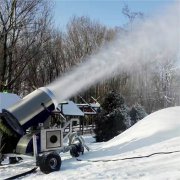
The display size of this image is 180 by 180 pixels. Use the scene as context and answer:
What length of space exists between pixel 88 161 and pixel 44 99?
1.77m

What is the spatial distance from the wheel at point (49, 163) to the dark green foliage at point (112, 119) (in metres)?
8.91

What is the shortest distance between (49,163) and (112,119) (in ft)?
30.6

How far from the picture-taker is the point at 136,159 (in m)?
8.59

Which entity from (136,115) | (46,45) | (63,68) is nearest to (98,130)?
(136,115)

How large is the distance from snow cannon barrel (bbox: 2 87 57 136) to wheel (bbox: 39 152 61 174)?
1.14m

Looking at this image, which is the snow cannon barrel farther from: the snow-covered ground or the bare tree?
the bare tree

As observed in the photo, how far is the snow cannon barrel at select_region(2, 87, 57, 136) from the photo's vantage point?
9320 mm

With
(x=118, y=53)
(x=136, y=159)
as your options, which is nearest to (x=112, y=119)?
(x=118, y=53)

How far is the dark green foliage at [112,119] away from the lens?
57.1 ft

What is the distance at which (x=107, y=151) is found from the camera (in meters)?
10.6

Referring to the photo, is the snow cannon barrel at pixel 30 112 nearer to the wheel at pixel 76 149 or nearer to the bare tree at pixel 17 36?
the wheel at pixel 76 149

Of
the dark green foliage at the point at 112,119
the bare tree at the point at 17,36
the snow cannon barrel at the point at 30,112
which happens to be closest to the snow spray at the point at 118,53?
the snow cannon barrel at the point at 30,112

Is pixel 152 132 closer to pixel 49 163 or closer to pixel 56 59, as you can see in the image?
pixel 49 163

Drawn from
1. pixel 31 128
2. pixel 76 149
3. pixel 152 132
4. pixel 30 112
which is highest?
pixel 30 112
